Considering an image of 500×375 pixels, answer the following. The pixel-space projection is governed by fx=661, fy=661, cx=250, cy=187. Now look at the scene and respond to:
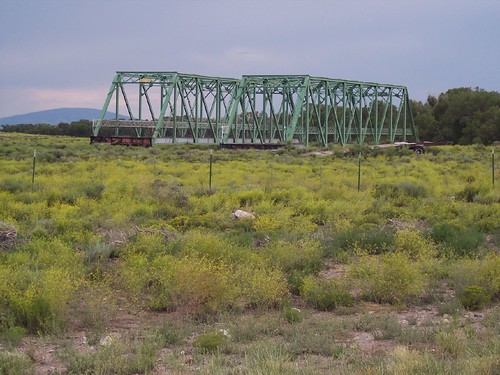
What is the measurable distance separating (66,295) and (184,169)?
2211 cm

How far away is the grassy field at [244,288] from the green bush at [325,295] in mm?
21

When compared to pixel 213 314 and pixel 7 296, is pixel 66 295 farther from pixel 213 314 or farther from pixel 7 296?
pixel 213 314

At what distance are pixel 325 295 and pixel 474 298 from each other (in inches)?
87.1

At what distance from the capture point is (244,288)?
1012 cm

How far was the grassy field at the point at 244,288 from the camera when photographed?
7.25m

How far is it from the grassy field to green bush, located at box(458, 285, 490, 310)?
0.02 meters

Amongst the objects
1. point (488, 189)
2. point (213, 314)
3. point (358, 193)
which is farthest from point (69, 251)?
point (488, 189)

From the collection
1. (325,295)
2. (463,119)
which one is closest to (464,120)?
(463,119)

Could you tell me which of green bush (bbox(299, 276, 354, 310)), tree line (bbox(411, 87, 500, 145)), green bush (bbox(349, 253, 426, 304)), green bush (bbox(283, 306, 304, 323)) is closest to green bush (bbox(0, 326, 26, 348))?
green bush (bbox(283, 306, 304, 323))

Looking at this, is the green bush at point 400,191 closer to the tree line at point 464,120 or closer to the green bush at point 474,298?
the green bush at point 474,298

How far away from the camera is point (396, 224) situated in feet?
55.1

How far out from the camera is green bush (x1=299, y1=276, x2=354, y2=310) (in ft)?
32.7

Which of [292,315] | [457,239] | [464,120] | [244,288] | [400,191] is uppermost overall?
[464,120]

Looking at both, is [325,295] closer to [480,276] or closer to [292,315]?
[292,315]
